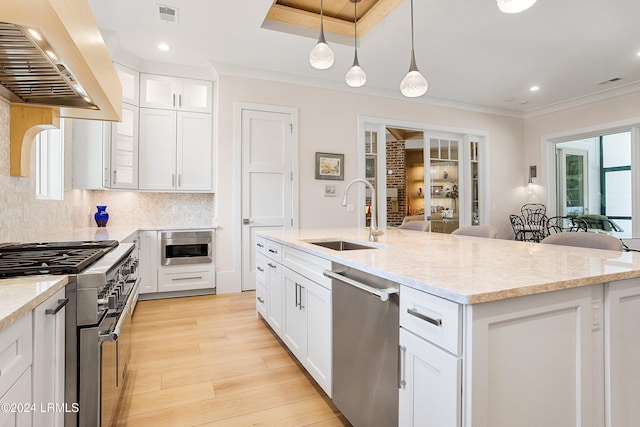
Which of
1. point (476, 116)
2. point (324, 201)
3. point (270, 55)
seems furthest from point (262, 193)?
point (476, 116)

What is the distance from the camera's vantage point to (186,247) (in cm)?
398

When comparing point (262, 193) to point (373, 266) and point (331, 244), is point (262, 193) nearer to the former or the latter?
point (331, 244)

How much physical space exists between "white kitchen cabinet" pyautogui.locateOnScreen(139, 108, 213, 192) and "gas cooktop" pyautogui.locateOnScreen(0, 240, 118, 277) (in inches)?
92.0

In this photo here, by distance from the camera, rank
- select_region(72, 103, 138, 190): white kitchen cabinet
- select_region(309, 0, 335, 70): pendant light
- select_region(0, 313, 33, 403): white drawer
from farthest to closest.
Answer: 1. select_region(72, 103, 138, 190): white kitchen cabinet
2. select_region(309, 0, 335, 70): pendant light
3. select_region(0, 313, 33, 403): white drawer

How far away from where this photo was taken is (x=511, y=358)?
1.00 metres

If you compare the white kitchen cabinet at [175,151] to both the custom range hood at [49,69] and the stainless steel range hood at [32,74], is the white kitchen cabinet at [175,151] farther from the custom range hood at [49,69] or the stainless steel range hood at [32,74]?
the stainless steel range hood at [32,74]

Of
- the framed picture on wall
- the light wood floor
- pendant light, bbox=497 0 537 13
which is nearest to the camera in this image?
pendant light, bbox=497 0 537 13

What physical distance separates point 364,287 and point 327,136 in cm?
366

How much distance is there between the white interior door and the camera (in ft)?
14.0

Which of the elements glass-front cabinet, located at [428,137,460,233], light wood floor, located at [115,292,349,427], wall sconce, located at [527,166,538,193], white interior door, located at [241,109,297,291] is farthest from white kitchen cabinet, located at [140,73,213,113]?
wall sconce, located at [527,166,538,193]

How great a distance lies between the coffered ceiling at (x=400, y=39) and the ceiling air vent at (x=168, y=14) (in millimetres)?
35

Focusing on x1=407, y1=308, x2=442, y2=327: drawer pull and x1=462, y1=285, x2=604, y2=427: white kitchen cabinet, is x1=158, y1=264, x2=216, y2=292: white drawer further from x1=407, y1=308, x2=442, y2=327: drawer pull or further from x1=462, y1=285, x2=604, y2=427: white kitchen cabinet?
x1=462, y1=285, x2=604, y2=427: white kitchen cabinet

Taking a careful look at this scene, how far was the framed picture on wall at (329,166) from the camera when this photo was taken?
4668 mm

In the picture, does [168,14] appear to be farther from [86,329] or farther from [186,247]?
[86,329]
